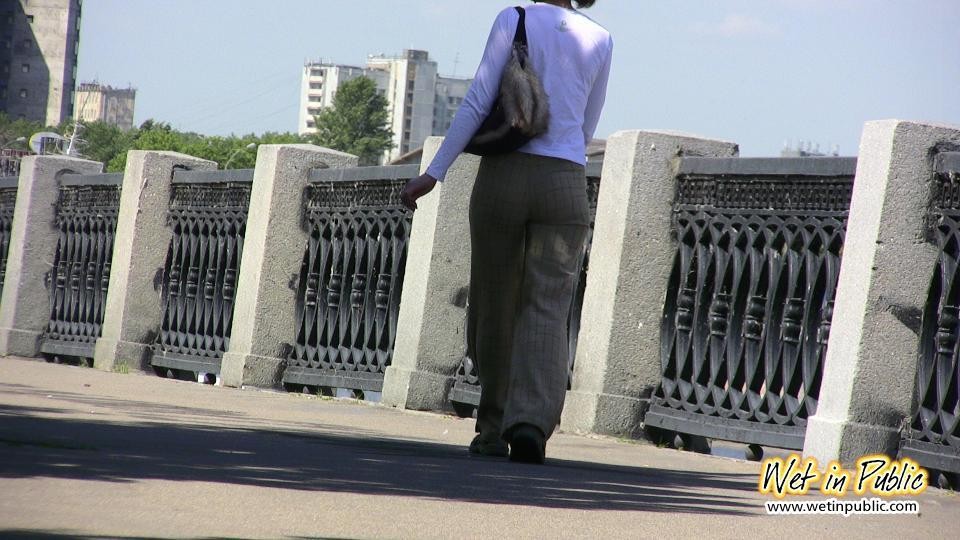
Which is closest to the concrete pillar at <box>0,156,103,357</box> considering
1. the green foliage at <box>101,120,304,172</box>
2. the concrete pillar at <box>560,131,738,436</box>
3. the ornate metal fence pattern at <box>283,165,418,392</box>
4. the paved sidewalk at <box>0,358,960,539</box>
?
the ornate metal fence pattern at <box>283,165,418,392</box>

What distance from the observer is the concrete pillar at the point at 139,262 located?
13.2m

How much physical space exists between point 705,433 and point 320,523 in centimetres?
435

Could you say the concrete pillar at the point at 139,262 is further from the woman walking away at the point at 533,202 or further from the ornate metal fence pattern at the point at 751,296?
Answer: the woman walking away at the point at 533,202

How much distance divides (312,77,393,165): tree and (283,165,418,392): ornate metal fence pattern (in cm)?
13760

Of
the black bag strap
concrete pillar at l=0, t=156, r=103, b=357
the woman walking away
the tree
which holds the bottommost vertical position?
concrete pillar at l=0, t=156, r=103, b=357

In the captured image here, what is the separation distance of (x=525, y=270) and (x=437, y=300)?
355 centimetres

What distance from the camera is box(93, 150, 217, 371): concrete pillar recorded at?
13156 mm

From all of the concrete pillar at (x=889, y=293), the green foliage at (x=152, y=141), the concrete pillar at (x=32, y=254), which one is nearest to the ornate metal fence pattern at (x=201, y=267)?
the concrete pillar at (x=32, y=254)

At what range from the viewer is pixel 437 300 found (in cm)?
938

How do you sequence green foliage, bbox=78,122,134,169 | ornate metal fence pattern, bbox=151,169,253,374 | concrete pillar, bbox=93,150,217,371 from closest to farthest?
1. ornate metal fence pattern, bbox=151,169,253,374
2. concrete pillar, bbox=93,150,217,371
3. green foliage, bbox=78,122,134,169

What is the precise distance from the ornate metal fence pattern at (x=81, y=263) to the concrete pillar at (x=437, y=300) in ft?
17.7

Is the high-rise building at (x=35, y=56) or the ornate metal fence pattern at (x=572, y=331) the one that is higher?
the high-rise building at (x=35, y=56)

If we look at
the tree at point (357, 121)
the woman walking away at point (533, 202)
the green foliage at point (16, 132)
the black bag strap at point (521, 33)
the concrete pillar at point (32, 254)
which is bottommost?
the concrete pillar at point (32, 254)

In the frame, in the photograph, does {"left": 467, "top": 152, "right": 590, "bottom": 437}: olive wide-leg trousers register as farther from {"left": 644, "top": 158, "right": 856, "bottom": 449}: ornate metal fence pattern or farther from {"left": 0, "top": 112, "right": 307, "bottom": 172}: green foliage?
{"left": 0, "top": 112, "right": 307, "bottom": 172}: green foliage
